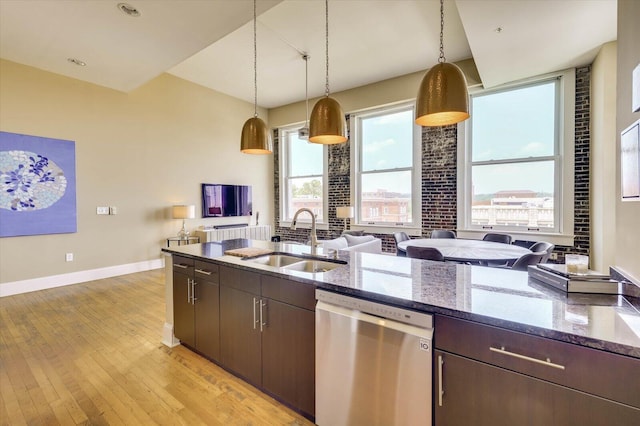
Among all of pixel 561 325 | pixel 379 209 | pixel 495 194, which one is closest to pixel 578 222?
pixel 495 194

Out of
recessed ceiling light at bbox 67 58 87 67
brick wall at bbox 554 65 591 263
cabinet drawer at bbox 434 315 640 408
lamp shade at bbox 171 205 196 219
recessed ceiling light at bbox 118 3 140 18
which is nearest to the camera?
cabinet drawer at bbox 434 315 640 408

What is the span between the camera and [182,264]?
8.28ft

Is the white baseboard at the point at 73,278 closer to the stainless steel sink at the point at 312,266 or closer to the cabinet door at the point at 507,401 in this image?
the stainless steel sink at the point at 312,266

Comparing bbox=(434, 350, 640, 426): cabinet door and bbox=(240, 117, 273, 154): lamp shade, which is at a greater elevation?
bbox=(240, 117, 273, 154): lamp shade

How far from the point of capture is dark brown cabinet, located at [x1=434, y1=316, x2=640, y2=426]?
0.89 metres

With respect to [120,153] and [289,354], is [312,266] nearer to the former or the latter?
[289,354]

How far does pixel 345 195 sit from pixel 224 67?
3.67 meters

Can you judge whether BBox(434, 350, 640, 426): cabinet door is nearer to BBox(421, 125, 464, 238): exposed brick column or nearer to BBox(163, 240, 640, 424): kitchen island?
BBox(163, 240, 640, 424): kitchen island

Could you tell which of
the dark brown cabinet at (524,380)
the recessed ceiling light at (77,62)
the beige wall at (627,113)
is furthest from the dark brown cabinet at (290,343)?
the recessed ceiling light at (77,62)

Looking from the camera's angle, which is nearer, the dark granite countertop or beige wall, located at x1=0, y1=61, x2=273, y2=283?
the dark granite countertop

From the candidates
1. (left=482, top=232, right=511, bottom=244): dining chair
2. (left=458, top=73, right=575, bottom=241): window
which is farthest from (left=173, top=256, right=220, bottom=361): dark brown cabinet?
(left=458, top=73, right=575, bottom=241): window

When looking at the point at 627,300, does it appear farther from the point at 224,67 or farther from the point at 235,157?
the point at 235,157

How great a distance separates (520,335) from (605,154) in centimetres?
434

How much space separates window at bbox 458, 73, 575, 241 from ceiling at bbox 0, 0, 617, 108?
43 centimetres
